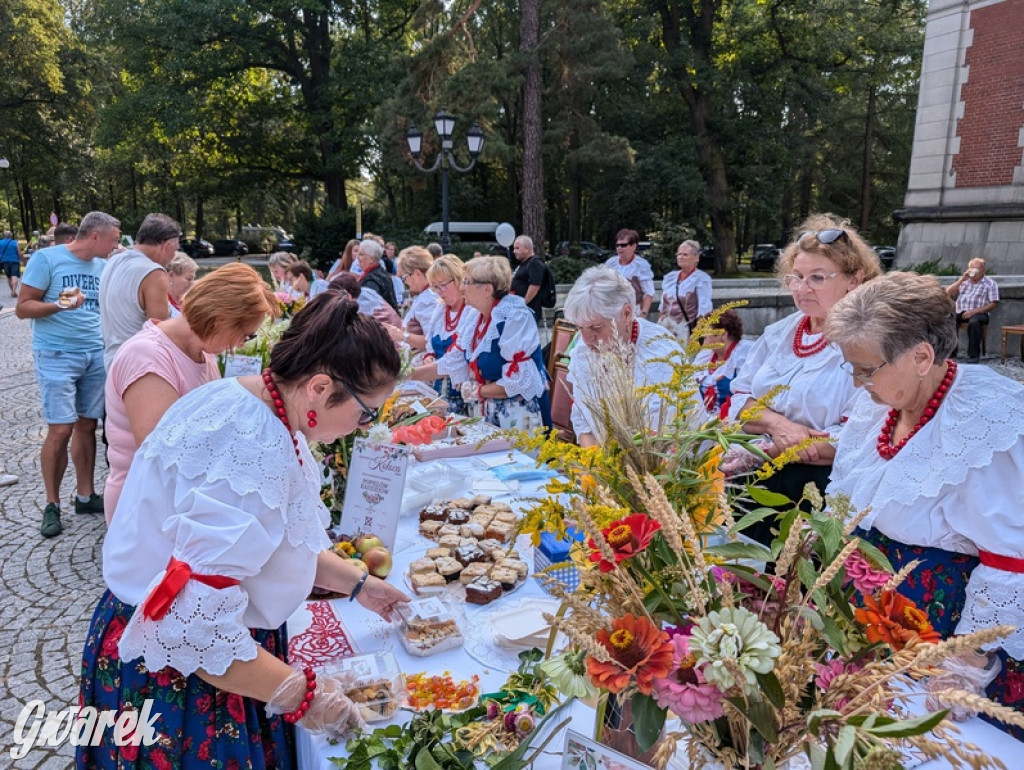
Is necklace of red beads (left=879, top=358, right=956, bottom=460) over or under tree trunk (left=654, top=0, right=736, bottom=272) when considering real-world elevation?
under

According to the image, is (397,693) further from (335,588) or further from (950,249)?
(950,249)

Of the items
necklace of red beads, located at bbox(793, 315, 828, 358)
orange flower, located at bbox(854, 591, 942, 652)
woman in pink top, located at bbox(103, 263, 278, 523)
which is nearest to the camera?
orange flower, located at bbox(854, 591, 942, 652)

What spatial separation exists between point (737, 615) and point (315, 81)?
24.8 metres

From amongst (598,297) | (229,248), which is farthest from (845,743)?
(229,248)

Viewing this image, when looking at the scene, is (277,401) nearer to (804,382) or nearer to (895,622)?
(895,622)

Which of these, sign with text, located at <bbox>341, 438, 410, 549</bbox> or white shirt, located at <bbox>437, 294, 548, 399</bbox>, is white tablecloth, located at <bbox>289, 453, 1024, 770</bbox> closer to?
sign with text, located at <bbox>341, 438, 410, 549</bbox>

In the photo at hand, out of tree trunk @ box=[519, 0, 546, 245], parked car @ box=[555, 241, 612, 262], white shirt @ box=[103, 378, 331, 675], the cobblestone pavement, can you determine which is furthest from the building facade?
white shirt @ box=[103, 378, 331, 675]

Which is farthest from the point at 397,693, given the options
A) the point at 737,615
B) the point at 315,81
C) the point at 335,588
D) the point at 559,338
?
the point at 315,81

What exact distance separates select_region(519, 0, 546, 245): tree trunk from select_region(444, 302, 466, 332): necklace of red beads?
37.7 feet

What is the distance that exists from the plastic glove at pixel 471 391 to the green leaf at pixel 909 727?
3.44 m

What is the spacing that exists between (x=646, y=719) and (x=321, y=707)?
2.47ft

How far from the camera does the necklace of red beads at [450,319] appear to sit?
4.89 metres

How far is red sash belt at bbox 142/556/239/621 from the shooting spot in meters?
1.20

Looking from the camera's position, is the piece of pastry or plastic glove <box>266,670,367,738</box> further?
the piece of pastry
